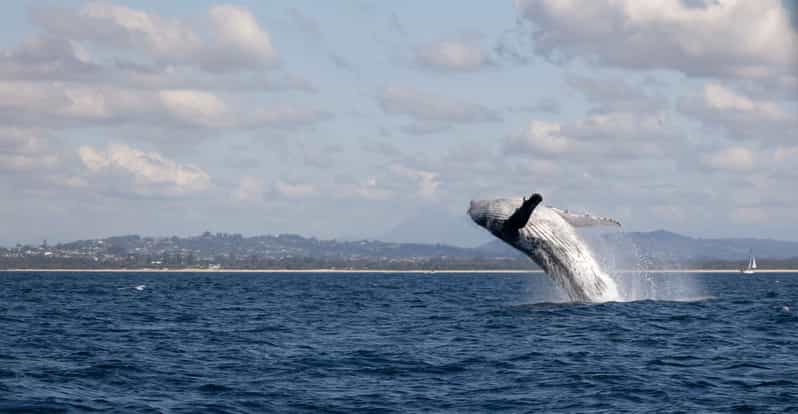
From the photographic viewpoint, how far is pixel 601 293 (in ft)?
94.1

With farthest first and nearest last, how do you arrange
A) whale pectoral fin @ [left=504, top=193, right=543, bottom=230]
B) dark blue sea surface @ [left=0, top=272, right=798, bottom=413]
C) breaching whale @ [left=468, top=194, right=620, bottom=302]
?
breaching whale @ [left=468, top=194, right=620, bottom=302] → whale pectoral fin @ [left=504, top=193, right=543, bottom=230] → dark blue sea surface @ [left=0, top=272, right=798, bottom=413]

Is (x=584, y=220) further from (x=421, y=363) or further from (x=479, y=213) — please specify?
(x=421, y=363)

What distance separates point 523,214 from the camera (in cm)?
2331

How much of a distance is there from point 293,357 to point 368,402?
17.9 ft

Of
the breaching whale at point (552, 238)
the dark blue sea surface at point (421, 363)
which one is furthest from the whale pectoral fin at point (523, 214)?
the dark blue sea surface at point (421, 363)

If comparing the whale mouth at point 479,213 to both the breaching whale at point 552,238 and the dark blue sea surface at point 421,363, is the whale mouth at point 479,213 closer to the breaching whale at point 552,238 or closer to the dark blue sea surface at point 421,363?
the breaching whale at point 552,238

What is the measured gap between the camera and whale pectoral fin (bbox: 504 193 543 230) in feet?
72.6

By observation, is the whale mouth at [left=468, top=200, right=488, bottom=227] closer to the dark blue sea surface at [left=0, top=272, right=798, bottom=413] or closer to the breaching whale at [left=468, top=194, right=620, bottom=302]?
the breaching whale at [left=468, top=194, right=620, bottom=302]

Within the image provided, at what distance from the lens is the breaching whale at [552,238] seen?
2459 cm

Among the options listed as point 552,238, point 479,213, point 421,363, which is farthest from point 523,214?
point 421,363

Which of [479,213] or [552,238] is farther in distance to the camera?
[552,238]

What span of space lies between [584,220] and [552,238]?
1330 mm

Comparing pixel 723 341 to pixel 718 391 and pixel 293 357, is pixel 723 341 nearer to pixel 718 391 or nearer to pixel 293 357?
pixel 718 391

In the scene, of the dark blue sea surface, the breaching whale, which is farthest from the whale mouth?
the dark blue sea surface
